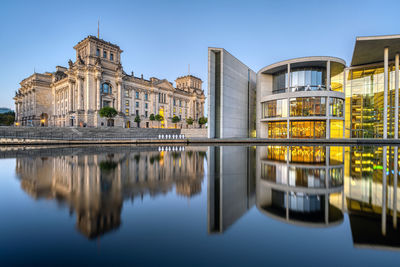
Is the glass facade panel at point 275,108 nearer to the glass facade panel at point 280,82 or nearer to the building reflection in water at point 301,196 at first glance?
the glass facade panel at point 280,82

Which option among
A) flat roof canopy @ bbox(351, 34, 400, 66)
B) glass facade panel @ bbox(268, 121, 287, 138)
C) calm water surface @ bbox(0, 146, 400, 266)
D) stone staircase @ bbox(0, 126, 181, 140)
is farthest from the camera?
glass facade panel @ bbox(268, 121, 287, 138)

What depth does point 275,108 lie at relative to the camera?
36.0 m

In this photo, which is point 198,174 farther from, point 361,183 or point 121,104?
point 121,104

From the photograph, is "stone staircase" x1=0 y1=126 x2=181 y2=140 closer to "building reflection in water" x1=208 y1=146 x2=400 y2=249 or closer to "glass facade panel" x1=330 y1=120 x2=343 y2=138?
"building reflection in water" x1=208 y1=146 x2=400 y2=249

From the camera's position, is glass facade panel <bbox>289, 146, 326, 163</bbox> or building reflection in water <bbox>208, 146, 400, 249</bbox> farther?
glass facade panel <bbox>289, 146, 326, 163</bbox>

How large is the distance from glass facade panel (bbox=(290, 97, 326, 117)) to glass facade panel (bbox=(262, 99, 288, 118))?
3.82ft

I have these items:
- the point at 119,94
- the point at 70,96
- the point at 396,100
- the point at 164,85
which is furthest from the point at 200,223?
the point at 164,85

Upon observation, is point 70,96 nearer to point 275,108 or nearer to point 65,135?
point 65,135

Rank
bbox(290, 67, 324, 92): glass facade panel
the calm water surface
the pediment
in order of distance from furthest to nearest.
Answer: the pediment
bbox(290, 67, 324, 92): glass facade panel
the calm water surface

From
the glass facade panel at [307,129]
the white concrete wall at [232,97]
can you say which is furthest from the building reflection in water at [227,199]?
the glass facade panel at [307,129]

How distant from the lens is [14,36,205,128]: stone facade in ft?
159

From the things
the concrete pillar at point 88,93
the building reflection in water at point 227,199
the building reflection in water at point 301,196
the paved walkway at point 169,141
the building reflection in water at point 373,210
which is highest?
the concrete pillar at point 88,93

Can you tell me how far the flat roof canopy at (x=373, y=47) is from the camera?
1026 inches

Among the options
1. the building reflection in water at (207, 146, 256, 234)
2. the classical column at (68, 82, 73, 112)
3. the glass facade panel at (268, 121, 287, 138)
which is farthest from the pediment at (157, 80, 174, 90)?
the building reflection in water at (207, 146, 256, 234)
